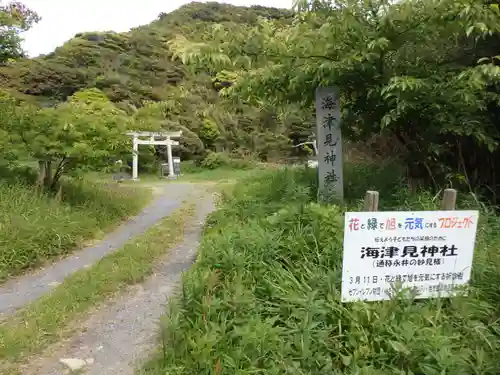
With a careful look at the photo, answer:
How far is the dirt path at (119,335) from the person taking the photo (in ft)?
Result: 9.20

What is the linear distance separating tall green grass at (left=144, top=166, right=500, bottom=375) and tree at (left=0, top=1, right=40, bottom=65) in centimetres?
686

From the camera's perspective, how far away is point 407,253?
2.62 metres

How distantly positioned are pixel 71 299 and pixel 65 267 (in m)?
1.46

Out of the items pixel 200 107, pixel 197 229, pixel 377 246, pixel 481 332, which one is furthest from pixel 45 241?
pixel 200 107

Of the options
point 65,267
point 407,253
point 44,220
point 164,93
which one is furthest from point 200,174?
point 407,253

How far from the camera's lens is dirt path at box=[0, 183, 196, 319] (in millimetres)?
4129

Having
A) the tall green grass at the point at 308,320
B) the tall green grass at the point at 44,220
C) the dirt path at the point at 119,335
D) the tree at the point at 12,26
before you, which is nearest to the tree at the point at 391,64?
the tall green grass at the point at 308,320

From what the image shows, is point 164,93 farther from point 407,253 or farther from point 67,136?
point 407,253

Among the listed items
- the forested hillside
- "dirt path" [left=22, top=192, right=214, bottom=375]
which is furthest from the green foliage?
"dirt path" [left=22, top=192, right=214, bottom=375]

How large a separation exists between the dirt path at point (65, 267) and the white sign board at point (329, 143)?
3.11 metres

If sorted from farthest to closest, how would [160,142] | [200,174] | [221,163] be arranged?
[221,163], [200,174], [160,142]

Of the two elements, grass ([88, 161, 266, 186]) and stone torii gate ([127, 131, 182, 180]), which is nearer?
grass ([88, 161, 266, 186])

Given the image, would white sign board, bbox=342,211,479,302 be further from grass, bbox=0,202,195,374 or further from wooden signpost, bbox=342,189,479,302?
grass, bbox=0,202,195,374

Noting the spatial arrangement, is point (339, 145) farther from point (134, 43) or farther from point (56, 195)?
point (134, 43)
